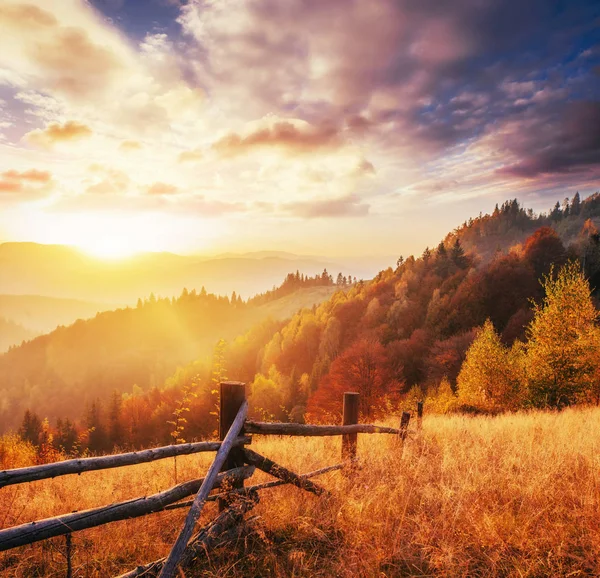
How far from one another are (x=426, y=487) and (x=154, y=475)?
511cm

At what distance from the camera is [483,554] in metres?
3.62

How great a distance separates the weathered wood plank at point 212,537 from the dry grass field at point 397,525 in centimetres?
16

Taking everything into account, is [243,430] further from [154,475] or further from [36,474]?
[154,475]

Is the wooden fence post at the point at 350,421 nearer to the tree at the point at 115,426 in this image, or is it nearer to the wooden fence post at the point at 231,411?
the wooden fence post at the point at 231,411

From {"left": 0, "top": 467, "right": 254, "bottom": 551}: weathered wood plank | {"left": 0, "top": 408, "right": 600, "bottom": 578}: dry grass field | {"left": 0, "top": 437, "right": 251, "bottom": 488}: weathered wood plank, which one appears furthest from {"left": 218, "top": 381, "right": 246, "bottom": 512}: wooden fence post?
{"left": 0, "top": 408, "right": 600, "bottom": 578}: dry grass field

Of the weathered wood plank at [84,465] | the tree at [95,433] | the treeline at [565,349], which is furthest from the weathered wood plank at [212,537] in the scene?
the tree at [95,433]

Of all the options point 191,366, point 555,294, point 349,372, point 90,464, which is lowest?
point 191,366

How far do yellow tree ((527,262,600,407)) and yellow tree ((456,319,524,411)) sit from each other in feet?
14.8

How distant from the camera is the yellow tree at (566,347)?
62.8ft

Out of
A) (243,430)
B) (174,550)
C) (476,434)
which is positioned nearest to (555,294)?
(476,434)

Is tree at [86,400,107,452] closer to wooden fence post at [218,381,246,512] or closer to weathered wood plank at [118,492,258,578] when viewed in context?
wooden fence post at [218,381,246,512]

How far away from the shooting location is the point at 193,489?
13.8 feet

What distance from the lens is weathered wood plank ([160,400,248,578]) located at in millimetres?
3217

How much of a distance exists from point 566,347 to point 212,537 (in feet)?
72.1
